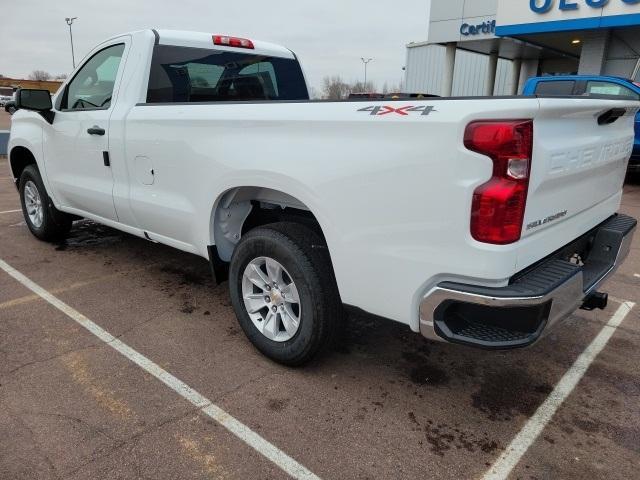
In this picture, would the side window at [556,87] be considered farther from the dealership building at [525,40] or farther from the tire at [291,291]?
the tire at [291,291]

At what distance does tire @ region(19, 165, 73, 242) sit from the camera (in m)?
5.20

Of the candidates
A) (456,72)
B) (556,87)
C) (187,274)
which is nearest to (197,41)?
(187,274)

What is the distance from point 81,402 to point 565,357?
2.94 metres

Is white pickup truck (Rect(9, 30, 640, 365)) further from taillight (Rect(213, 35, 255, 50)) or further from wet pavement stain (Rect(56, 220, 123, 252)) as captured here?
wet pavement stain (Rect(56, 220, 123, 252))

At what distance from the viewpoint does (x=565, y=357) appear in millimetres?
3314

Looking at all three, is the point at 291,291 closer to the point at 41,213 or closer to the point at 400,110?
the point at 400,110

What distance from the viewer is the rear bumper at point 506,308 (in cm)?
208

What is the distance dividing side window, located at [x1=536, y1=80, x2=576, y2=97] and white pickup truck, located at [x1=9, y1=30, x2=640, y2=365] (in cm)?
716

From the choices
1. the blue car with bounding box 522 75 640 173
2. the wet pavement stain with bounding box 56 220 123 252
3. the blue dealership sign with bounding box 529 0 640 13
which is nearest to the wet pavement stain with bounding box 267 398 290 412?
the wet pavement stain with bounding box 56 220 123 252

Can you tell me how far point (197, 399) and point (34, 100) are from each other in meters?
3.30

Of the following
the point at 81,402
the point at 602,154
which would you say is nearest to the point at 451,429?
the point at 602,154

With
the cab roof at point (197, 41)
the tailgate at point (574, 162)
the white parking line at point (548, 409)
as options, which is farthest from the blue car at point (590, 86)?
the tailgate at point (574, 162)

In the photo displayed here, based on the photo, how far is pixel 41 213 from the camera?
5352 mm

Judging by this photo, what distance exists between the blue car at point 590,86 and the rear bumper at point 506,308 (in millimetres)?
7716
